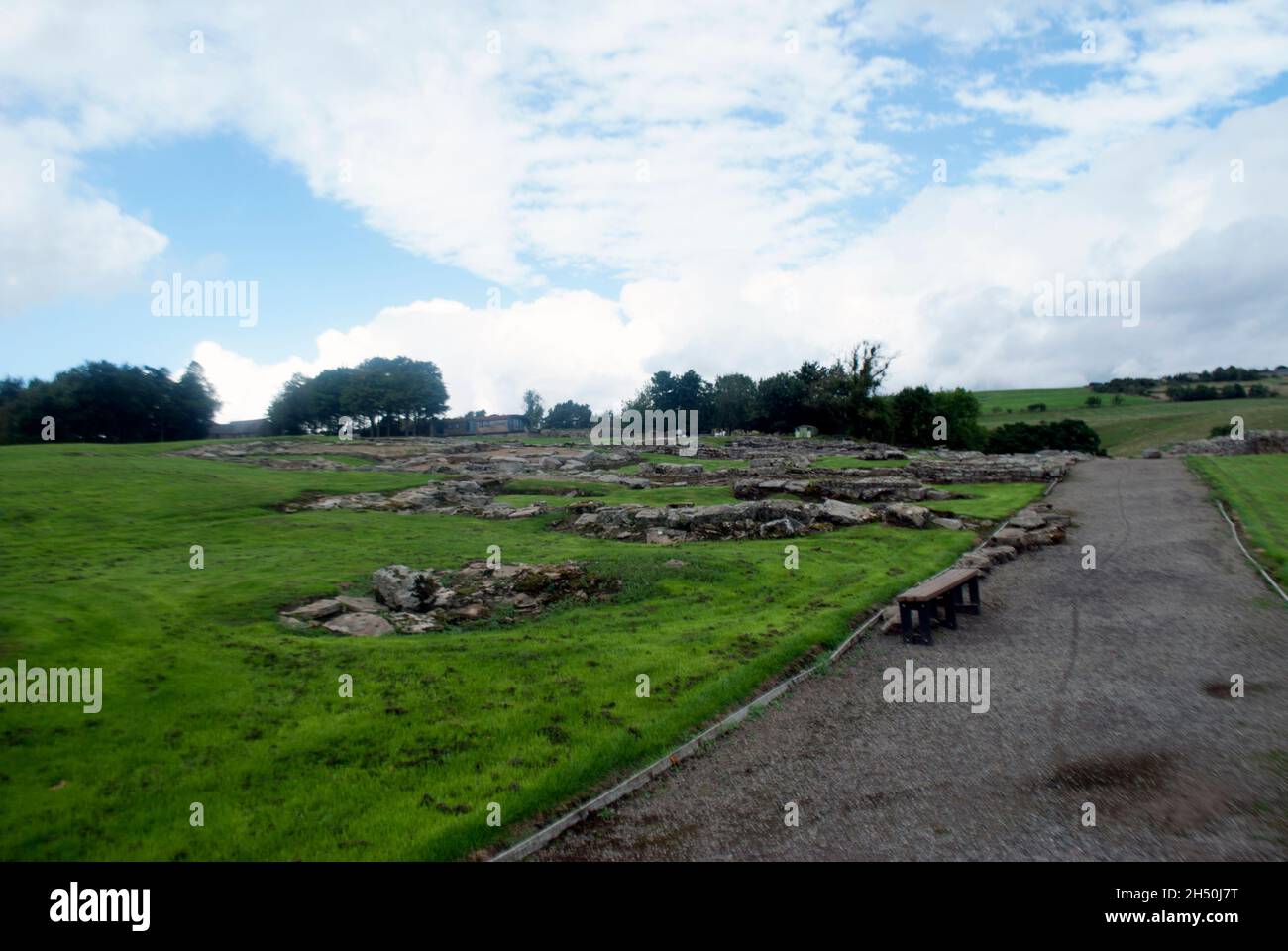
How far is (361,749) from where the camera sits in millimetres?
9477

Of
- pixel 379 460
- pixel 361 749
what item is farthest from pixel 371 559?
pixel 379 460

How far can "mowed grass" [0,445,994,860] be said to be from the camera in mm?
7898

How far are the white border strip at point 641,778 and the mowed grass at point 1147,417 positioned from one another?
7007 cm

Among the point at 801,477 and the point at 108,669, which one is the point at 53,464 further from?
the point at 801,477

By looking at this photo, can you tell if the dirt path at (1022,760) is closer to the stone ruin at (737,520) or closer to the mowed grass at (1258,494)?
the mowed grass at (1258,494)

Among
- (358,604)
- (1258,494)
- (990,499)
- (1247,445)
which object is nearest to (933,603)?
(358,604)

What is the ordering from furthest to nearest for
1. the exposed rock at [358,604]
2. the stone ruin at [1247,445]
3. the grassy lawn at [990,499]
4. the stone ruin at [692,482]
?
1. the stone ruin at [1247,445]
2. the grassy lawn at [990,499]
3. the stone ruin at [692,482]
4. the exposed rock at [358,604]

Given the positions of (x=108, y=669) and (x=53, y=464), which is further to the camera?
(x=53, y=464)

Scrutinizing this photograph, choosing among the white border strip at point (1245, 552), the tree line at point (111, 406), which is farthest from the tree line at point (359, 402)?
the white border strip at point (1245, 552)

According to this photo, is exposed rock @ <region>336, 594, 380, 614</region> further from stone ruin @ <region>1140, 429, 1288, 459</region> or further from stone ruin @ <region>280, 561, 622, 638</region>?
stone ruin @ <region>1140, 429, 1288, 459</region>

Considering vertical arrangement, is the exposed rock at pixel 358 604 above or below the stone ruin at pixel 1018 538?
below

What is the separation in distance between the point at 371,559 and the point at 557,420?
164641 mm

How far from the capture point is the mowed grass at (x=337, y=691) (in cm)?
790
